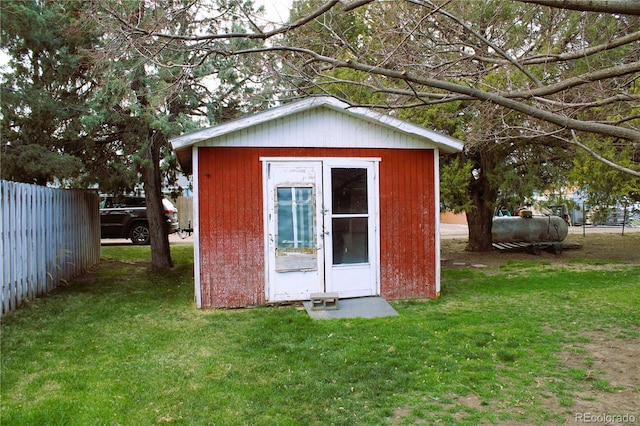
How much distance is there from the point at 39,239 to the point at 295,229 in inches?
157

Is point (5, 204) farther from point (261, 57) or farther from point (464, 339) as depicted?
point (464, 339)

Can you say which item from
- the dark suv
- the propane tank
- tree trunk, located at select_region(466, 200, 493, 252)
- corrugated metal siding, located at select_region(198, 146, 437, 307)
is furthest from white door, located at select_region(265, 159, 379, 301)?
the dark suv

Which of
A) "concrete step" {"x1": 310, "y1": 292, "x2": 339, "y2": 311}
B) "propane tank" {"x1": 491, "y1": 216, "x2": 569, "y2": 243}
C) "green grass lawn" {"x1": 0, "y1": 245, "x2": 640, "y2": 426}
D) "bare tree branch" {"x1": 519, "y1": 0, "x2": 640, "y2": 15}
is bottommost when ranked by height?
"green grass lawn" {"x1": 0, "y1": 245, "x2": 640, "y2": 426}

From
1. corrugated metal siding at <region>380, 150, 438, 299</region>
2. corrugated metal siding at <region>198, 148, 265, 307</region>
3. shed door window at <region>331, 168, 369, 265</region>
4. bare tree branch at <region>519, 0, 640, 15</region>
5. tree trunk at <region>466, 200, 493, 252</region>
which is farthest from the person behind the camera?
tree trunk at <region>466, 200, 493, 252</region>

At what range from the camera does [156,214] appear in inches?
418

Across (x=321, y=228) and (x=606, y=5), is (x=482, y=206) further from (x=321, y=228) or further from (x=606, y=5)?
(x=606, y=5)

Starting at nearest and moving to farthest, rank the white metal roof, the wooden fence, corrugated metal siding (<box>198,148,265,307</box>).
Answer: the wooden fence → the white metal roof → corrugated metal siding (<box>198,148,265,307</box>)

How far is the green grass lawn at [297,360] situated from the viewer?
11.6ft

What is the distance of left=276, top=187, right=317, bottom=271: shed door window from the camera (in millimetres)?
7168

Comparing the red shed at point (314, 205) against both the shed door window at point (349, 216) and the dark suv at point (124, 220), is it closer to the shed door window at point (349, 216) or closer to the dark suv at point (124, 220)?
the shed door window at point (349, 216)

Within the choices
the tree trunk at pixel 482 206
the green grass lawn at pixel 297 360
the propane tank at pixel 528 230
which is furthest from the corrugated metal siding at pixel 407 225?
the propane tank at pixel 528 230

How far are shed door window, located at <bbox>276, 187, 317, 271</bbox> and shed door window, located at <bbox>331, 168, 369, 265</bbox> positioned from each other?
349 millimetres

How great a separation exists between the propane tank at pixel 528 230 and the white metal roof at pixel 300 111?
7.72m

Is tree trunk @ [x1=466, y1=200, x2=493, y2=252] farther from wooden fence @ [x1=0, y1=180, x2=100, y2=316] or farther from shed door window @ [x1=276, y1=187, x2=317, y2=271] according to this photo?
Answer: wooden fence @ [x1=0, y1=180, x2=100, y2=316]
